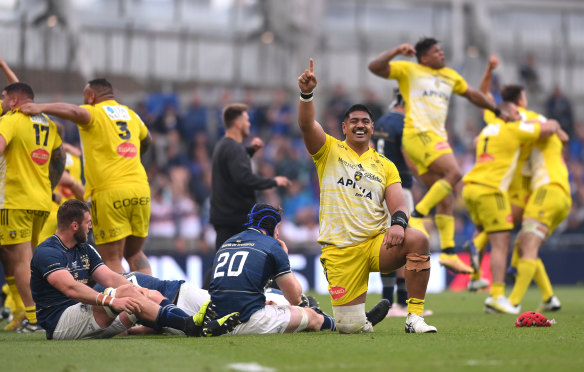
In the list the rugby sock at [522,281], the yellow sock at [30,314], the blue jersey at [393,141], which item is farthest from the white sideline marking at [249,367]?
the rugby sock at [522,281]

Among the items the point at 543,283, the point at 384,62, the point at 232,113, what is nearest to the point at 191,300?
the point at 232,113

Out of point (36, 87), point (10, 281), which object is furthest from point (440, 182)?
point (36, 87)

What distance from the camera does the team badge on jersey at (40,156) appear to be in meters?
10.1

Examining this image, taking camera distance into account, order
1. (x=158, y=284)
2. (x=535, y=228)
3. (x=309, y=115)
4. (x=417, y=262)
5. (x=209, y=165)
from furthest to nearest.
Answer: (x=209, y=165) < (x=535, y=228) < (x=158, y=284) < (x=417, y=262) < (x=309, y=115)

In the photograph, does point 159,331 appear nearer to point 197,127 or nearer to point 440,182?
point 440,182

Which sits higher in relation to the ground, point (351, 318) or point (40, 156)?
point (40, 156)

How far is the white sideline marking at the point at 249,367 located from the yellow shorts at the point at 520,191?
770cm

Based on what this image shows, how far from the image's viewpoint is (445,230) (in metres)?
12.1

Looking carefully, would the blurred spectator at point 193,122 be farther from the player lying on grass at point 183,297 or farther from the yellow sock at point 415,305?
the yellow sock at point 415,305

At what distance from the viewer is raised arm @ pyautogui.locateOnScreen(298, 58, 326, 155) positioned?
7.77 m

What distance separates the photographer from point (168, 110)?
20.7m

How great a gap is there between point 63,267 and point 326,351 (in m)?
2.70

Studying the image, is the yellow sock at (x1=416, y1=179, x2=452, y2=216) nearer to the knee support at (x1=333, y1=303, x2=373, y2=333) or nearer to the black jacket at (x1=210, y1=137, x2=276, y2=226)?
the black jacket at (x1=210, y1=137, x2=276, y2=226)

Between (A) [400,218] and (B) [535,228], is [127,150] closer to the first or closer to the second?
(A) [400,218]
